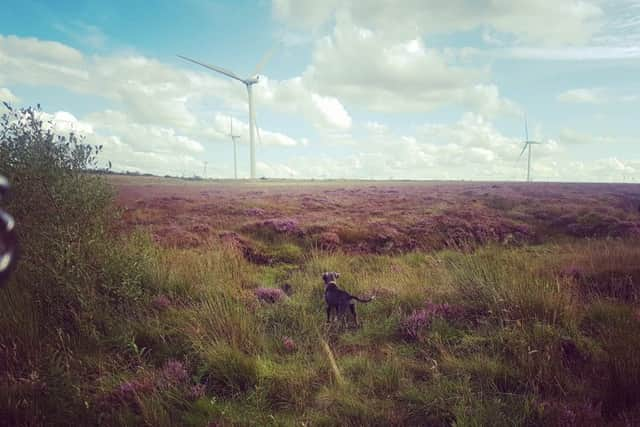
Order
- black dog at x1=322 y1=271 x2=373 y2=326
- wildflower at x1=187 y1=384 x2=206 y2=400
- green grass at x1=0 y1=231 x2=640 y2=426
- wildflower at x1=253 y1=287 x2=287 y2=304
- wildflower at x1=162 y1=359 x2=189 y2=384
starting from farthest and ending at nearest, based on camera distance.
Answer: wildflower at x1=253 y1=287 x2=287 y2=304
black dog at x1=322 y1=271 x2=373 y2=326
wildflower at x1=162 y1=359 x2=189 y2=384
wildflower at x1=187 y1=384 x2=206 y2=400
green grass at x1=0 y1=231 x2=640 y2=426

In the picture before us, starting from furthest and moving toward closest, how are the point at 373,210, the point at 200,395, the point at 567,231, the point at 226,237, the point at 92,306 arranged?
the point at 373,210
the point at 567,231
the point at 226,237
the point at 92,306
the point at 200,395

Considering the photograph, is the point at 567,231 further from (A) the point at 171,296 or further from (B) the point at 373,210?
(A) the point at 171,296

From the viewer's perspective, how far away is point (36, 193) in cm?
655

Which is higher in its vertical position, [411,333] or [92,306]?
[92,306]

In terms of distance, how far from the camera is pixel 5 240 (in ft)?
2.68

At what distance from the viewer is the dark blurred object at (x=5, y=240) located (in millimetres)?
789

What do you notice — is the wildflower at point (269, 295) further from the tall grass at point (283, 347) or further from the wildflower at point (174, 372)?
the wildflower at point (174, 372)

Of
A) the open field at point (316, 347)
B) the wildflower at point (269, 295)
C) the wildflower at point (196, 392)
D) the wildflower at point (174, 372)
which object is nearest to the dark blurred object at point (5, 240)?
the open field at point (316, 347)

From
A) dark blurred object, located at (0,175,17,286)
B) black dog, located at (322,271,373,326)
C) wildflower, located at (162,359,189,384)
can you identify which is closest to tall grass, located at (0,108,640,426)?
wildflower, located at (162,359,189,384)

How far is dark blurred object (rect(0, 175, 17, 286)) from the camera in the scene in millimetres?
789

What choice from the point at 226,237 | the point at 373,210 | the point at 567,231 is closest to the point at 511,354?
the point at 226,237

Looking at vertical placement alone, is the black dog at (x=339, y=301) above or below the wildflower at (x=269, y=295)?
above

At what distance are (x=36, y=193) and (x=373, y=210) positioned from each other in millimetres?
20832

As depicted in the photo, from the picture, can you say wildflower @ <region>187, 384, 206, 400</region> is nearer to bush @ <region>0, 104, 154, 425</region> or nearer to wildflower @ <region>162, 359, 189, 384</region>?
Result: wildflower @ <region>162, 359, 189, 384</region>
